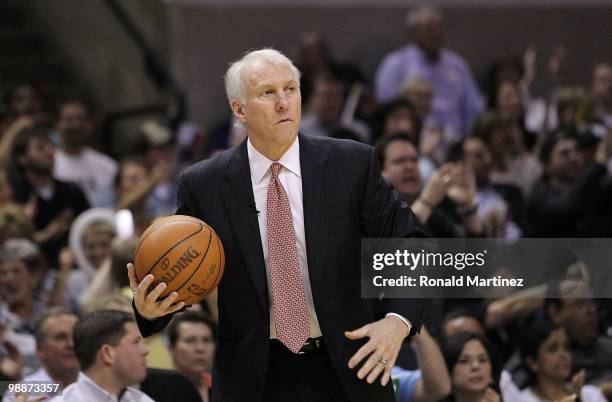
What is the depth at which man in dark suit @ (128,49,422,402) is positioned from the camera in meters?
4.36

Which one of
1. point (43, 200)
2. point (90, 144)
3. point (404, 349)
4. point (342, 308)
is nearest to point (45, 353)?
point (404, 349)

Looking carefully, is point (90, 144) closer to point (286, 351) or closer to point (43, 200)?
point (43, 200)

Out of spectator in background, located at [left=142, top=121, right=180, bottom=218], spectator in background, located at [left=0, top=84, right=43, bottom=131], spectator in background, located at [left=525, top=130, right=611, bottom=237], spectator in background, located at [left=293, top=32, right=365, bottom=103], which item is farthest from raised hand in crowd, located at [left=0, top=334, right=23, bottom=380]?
spectator in background, located at [left=293, top=32, right=365, bottom=103]

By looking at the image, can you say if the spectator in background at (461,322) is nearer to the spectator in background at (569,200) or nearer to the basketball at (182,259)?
the spectator in background at (569,200)

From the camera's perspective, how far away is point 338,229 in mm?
4402

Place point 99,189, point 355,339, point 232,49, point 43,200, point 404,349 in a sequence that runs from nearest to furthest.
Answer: point 355,339 < point 404,349 < point 43,200 < point 99,189 < point 232,49

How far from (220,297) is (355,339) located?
53cm

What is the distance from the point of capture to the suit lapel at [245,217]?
440cm

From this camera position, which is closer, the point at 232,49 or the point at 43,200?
the point at 43,200

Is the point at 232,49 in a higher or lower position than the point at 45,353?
higher

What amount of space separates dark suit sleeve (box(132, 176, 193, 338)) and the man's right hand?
0.06 metres

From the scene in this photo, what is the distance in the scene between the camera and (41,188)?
922 cm

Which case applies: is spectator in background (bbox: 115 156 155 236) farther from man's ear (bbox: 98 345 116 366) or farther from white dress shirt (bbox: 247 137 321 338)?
white dress shirt (bbox: 247 137 321 338)

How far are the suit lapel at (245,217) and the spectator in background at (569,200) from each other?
12.8 feet
